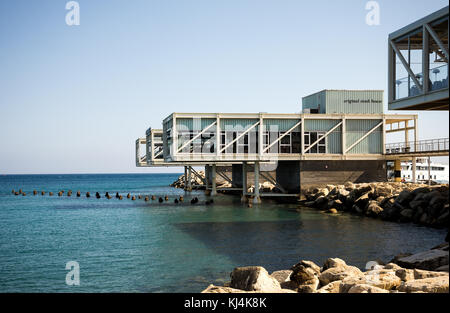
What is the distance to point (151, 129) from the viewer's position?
68500 millimetres

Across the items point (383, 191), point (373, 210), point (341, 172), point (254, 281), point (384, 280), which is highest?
point (341, 172)

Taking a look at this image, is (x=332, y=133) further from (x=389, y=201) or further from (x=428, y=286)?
(x=428, y=286)

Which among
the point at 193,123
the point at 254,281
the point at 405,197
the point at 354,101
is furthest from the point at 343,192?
the point at 254,281

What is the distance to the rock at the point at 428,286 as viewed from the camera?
448 inches

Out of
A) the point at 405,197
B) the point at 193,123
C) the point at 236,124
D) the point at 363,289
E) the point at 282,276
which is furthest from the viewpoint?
the point at 236,124

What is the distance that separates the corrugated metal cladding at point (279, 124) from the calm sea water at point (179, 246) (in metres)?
9.68

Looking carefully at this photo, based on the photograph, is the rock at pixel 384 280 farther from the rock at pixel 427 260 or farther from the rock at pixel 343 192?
the rock at pixel 343 192

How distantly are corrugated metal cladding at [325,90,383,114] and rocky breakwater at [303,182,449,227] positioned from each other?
26.3 feet

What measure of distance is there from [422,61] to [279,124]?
2484 centimetres

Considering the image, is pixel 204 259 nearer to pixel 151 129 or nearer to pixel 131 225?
pixel 131 225

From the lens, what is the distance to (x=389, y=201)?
115ft

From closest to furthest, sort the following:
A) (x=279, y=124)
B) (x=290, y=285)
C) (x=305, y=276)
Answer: (x=305, y=276), (x=290, y=285), (x=279, y=124)

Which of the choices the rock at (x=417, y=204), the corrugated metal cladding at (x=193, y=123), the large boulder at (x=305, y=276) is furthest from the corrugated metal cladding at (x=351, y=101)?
the large boulder at (x=305, y=276)

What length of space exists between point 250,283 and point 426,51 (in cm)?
1385
